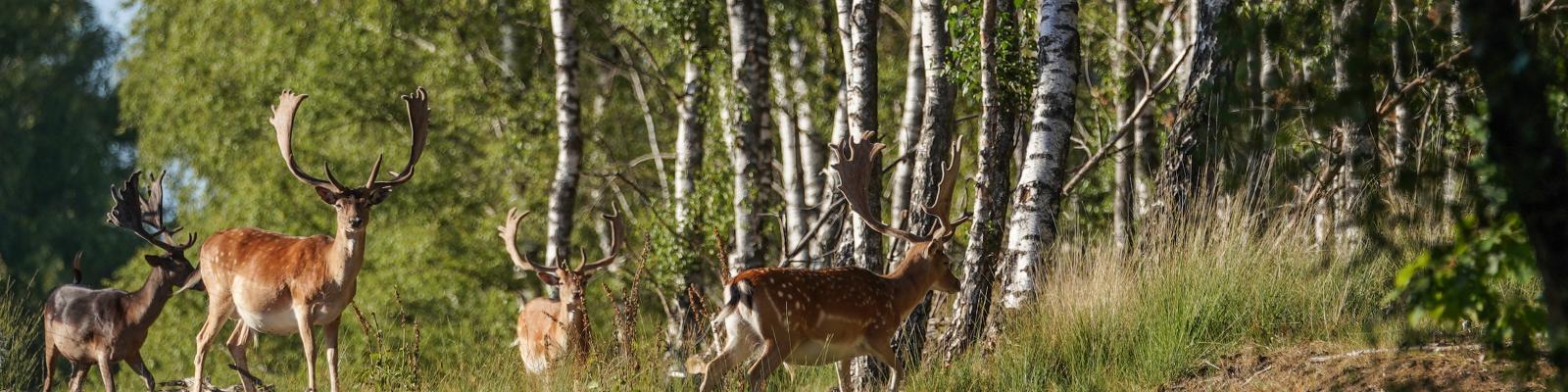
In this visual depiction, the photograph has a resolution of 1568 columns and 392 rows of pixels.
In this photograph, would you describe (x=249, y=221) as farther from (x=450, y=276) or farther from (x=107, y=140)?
(x=107, y=140)

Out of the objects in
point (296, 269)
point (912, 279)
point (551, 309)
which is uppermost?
point (296, 269)

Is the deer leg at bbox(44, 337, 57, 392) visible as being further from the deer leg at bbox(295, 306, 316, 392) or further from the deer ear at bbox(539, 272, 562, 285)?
the deer ear at bbox(539, 272, 562, 285)

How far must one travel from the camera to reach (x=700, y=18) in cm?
1409

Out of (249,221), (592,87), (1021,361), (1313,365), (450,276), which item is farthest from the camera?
(592,87)

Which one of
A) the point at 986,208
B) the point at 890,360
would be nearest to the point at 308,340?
the point at 890,360

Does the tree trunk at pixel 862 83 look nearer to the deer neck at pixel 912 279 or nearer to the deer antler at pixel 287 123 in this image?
the deer neck at pixel 912 279

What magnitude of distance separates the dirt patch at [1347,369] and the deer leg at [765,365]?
166cm

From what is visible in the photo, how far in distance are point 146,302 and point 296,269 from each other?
1075 millimetres

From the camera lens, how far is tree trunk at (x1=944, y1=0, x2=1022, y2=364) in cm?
826

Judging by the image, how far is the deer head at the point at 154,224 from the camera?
9180 millimetres

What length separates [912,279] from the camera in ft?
26.1

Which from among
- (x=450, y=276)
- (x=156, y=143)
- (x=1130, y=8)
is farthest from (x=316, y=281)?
(x=156, y=143)

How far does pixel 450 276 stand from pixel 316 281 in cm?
1295

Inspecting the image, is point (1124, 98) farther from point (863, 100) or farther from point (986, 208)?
point (986, 208)
